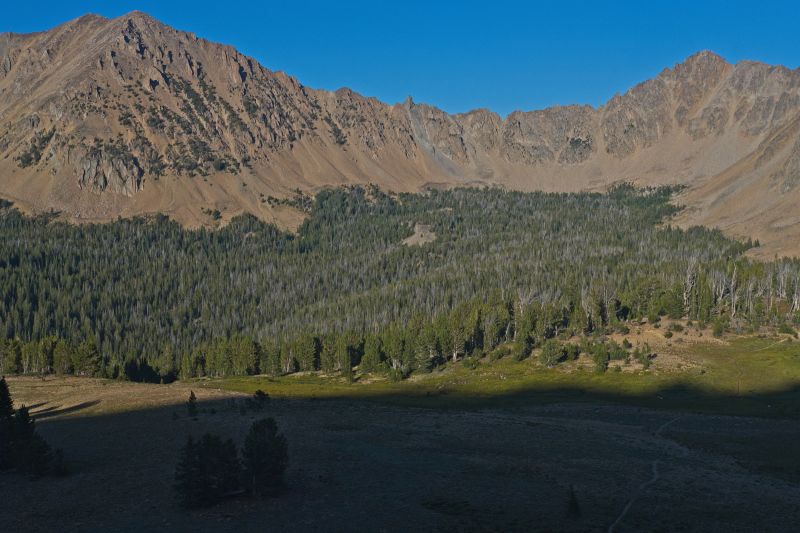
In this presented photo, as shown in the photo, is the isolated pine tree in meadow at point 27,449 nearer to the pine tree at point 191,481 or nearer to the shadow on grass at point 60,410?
the pine tree at point 191,481

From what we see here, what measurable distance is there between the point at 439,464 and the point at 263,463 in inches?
578

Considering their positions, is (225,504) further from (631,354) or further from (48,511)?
(631,354)

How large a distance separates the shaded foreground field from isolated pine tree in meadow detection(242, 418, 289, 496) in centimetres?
120

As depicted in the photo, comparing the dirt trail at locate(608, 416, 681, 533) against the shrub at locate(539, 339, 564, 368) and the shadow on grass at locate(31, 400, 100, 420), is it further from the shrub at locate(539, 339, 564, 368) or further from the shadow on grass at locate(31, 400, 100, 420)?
the shrub at locate(539, 339, 564, 368)

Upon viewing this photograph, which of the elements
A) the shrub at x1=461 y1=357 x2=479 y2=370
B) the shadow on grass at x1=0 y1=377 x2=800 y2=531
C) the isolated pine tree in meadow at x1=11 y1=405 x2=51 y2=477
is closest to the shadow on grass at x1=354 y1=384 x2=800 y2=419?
the shadow on grass at x1=0 y1=377 x2=800 y2=531

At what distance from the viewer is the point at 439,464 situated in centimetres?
5122

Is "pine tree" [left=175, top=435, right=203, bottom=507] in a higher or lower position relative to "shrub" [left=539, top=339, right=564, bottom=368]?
lower

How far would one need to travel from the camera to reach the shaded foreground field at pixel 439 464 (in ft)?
126

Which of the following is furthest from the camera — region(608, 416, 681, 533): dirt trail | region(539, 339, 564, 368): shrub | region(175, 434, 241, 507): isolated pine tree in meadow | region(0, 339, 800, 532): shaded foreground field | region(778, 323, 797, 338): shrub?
region(778, 323, 797, 338): shrub

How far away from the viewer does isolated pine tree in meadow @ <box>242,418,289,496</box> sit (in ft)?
139

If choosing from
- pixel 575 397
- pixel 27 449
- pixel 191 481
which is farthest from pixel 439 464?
pixel 575 397

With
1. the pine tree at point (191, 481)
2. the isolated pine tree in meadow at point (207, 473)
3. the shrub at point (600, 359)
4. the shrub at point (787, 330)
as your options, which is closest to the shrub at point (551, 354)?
the shrub at point (600, 359)

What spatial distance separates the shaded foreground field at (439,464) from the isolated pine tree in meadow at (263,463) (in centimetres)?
120

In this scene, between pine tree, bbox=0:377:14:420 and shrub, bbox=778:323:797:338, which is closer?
pine tree, bbox=0:377:14:420
